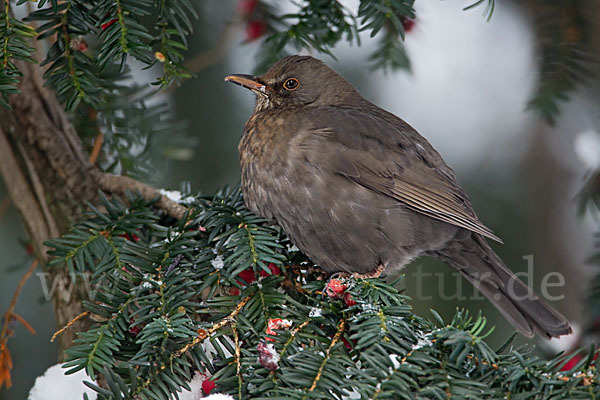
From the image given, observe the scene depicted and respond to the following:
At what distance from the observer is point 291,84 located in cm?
304

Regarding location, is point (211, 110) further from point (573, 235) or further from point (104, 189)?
point (573, 235)

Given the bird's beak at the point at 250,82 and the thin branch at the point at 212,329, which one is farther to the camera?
the bird's beak at the point at 250,82

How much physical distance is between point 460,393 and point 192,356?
0.71 metres

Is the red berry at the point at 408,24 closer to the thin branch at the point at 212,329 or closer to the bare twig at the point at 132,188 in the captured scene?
the bare twig at the point at 132,188

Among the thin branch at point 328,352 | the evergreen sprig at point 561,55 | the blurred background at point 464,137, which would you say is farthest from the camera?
the blurred background at point 464,137

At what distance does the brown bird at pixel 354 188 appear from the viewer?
8.41 ft

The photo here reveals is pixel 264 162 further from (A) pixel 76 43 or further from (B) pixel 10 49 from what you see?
(B) pixel 10 49

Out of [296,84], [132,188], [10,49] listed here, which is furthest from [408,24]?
[10,49]

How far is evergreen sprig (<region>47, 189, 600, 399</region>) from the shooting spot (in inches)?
61.3

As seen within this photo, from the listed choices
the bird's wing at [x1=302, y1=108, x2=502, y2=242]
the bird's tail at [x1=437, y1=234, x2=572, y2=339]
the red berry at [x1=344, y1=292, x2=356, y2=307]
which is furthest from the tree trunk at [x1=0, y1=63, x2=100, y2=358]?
the bird's tail at [x1=437, y1=234, x2=572, y2=339]

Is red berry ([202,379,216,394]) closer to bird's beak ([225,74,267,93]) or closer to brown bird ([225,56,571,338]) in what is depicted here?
brown bird ([225,56,571,338])

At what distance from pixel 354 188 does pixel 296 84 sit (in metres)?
0.69

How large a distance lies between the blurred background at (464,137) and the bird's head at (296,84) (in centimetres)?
24

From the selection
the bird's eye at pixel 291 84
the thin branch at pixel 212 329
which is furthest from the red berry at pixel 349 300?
the bird's eye at pixel 291 84
